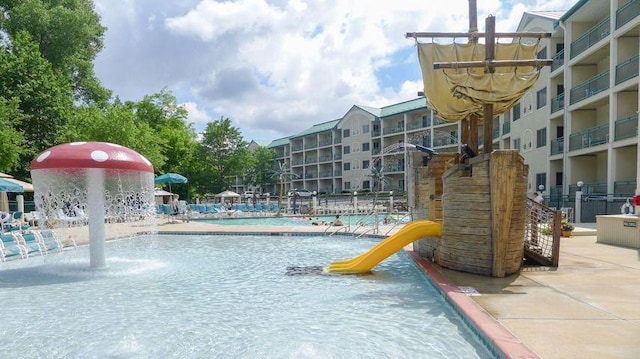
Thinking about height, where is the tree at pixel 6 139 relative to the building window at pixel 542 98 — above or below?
below

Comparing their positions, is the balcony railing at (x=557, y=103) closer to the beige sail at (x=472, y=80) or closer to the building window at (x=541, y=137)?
the building window at (x=541, y=137)

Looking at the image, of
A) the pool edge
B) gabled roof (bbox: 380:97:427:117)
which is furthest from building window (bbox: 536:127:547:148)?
the pool edge

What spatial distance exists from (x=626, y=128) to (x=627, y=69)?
2818 mm

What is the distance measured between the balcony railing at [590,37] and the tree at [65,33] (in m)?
33.6

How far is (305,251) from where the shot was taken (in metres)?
12.2

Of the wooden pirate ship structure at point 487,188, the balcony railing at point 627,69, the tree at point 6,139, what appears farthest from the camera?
the balcony railing at point 627,69

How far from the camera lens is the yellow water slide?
846cm

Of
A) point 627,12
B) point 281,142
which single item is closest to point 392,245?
point 627,12

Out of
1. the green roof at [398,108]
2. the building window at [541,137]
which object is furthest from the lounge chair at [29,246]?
the green roof at [398,108]

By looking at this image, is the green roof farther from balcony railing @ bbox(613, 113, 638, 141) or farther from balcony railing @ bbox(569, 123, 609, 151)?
balcony railing @ bbox(613, 113, 638, 141)

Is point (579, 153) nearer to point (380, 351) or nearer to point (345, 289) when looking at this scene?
point (345, 289)

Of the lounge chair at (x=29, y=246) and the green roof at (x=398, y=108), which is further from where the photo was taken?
the green roof at (x=398, y=108)

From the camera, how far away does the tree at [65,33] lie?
2892cm

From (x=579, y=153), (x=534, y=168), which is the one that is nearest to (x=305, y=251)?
(x=579, y=153)
